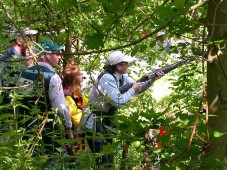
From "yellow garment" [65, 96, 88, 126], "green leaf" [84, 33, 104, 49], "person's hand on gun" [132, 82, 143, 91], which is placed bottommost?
"yellow garment" [65, 96, 88, 126]

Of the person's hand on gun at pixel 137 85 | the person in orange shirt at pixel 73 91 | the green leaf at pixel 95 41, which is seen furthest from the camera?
the person's hand on gun at pixel 137 85

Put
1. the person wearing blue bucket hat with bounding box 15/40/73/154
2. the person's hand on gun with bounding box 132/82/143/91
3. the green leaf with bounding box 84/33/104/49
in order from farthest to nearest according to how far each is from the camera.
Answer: the person's hand on gun with bounding box 132/82/143/91, the person wearing blue bucket hat with bounding box 15/40/73/154, the green leaf with bounding box 84/33/104/49

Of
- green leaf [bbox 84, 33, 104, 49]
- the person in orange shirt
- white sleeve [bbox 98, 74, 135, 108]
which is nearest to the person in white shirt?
white sleeve [bbox 98, 74, 135, 108]

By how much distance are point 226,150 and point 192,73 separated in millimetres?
671

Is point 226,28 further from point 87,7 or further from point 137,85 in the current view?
point 137,85

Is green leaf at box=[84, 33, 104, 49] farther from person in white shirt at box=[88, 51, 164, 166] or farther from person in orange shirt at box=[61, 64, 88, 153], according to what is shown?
person in orange shirt at box=[61, 64, 88, 153]

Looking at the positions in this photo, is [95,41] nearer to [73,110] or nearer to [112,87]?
[112,87]

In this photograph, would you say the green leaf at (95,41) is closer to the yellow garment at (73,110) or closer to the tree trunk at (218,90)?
the tree trunk at (218,90)

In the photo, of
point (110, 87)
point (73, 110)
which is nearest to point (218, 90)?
point (110, 87)

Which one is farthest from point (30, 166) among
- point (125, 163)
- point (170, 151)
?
point (170, 151)

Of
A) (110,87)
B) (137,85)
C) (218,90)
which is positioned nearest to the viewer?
(218,90)

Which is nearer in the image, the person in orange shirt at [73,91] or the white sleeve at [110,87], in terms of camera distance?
the white sleeve at [110,87]

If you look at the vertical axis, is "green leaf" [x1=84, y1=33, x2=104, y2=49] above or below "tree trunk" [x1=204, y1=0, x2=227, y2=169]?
above

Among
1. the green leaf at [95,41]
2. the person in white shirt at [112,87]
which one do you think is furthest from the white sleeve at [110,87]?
the green leaf at [95,41]
